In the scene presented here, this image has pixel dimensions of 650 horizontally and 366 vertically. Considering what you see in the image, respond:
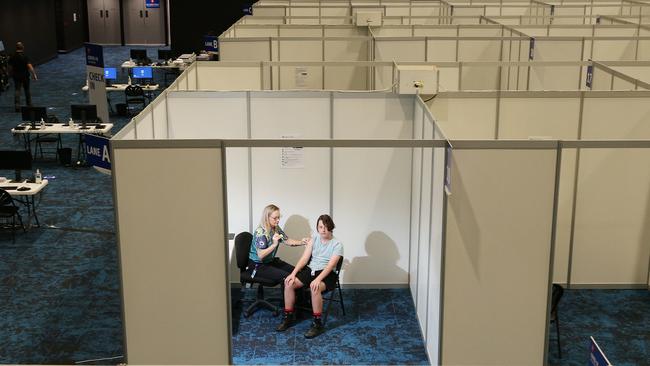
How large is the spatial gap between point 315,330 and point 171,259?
7.27ft

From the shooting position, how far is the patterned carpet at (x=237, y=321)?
5.98m

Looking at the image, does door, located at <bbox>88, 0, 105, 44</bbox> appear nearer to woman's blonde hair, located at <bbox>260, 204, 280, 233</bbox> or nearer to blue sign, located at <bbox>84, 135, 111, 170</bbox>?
blue sign, located at <bbox>84, 135, 111, 170</bbox>

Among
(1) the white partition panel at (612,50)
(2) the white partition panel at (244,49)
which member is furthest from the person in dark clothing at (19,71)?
(1) the white partition panel at (612,50)

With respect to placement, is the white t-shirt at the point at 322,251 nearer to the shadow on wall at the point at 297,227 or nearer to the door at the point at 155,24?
the shadow on wall at the point at 297,227

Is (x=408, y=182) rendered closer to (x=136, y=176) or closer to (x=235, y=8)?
(x=136, y=176)

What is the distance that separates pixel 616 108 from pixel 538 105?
2.34ft

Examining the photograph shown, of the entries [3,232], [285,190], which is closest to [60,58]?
[3,232]

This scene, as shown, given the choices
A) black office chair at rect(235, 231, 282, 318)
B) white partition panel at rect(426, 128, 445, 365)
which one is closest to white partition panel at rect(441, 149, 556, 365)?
white partition panel at rect(426, 128, 445, 365)

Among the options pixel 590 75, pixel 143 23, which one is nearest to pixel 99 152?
pixel 590 75

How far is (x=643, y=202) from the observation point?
22.2 feet

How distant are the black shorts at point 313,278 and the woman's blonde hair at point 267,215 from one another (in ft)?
1.55

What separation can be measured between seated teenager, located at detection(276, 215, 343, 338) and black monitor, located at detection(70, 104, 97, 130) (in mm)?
6110

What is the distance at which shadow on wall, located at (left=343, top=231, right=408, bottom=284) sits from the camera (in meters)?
6.86

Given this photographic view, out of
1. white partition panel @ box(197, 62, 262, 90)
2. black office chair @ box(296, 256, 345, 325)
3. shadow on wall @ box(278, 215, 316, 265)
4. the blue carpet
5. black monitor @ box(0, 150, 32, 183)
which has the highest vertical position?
white partition panel @ box(197, 62, 262, 90)
